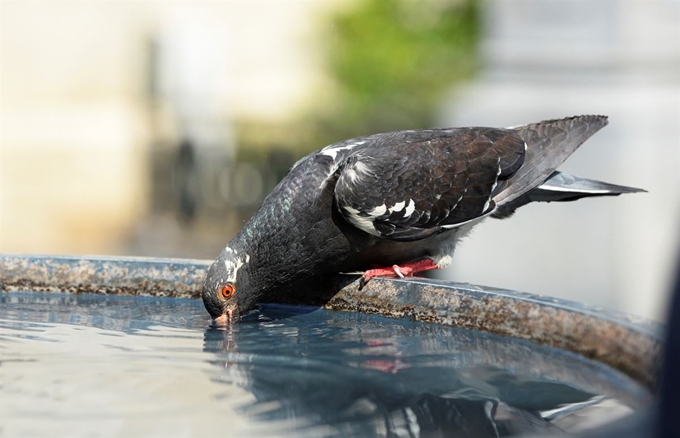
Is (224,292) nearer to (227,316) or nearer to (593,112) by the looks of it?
(227,316)

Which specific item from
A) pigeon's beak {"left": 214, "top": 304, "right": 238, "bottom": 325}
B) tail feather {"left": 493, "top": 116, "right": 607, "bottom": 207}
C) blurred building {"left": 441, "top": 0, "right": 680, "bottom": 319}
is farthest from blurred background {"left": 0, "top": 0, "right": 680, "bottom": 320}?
pigeon's beak {"left": 214, "top": 304, "right": 238, "bottom": 325}

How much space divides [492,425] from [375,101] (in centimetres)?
1048

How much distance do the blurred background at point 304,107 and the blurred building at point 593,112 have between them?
0.01m

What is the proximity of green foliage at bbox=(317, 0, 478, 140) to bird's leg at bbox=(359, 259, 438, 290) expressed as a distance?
23.0 ft

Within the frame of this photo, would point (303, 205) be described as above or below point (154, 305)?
above

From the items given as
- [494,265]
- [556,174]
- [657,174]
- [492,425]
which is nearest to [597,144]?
[657,174]

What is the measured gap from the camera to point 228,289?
14.3 feet

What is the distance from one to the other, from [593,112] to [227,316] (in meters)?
4.50

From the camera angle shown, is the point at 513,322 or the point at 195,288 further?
the point at 195,288

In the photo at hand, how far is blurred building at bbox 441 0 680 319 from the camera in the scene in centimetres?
788

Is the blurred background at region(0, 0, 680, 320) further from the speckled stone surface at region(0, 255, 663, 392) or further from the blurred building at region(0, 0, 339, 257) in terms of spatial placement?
the speckled stone surface at region(0, 255, 663, 392)

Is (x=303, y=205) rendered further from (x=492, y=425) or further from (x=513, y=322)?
(x=492, y=425)

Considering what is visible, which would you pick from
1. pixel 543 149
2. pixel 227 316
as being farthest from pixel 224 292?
pixel 543 149

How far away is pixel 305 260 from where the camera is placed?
15.5ft
